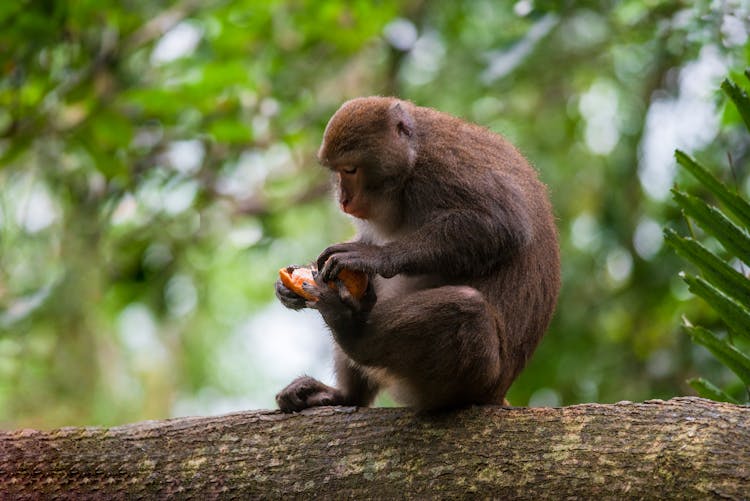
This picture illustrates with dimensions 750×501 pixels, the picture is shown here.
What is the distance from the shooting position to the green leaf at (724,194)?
3895 millimetres

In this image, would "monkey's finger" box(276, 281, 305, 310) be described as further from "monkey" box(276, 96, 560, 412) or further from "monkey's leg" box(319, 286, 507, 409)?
"monkey's leg" box(319, 286, 507, 409)

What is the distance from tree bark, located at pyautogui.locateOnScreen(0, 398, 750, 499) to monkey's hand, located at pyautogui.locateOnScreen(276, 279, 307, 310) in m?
0.57

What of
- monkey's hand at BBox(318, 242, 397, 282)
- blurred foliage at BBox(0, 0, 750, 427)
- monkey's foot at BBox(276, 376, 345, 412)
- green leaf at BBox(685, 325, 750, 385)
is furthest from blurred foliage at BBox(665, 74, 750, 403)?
blurred foliage at BBox(0, 0, 750, 427)

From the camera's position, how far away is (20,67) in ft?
23.2

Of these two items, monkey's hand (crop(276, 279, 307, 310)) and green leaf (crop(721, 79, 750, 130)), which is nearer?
green leaf (crop(721, 79, 750, 130))

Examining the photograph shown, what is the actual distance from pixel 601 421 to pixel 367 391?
1.70 m

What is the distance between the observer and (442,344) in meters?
4.24

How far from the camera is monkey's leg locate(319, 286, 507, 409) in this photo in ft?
13.9

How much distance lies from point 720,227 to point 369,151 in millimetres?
1880

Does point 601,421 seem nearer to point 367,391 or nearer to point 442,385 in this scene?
point 442,385

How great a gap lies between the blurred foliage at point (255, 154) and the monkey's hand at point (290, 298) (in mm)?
2602

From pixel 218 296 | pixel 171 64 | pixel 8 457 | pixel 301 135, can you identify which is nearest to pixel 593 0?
pixel 301 135

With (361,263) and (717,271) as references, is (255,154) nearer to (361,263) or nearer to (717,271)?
(361,263)

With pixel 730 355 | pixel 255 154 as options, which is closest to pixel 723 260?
pixel 730 355
